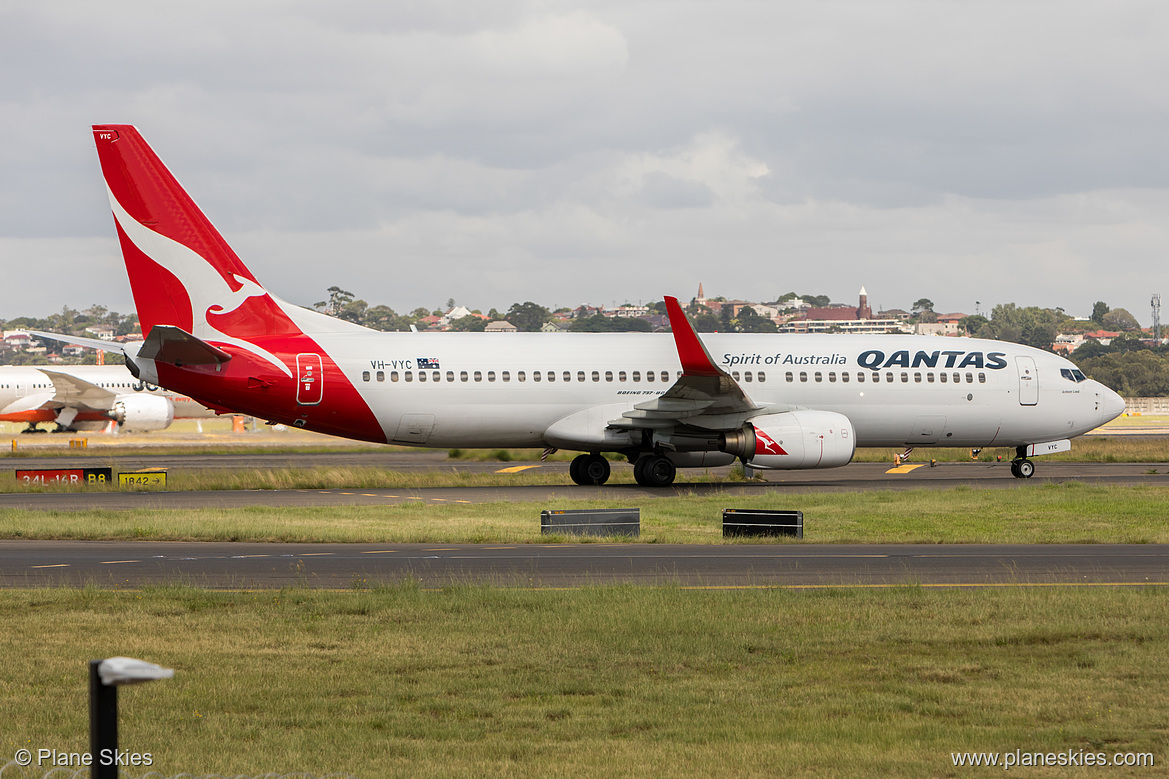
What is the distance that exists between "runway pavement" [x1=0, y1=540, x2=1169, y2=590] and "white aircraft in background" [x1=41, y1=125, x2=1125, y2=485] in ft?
31.2

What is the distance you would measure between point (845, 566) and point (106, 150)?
21.4 metres

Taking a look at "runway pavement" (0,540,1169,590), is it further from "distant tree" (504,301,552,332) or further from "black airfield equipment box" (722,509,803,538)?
"distant tree" (504,301,552,332)

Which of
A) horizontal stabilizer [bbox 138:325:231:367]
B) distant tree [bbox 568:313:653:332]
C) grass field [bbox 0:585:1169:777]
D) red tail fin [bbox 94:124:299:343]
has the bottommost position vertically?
grass field [bbox 0:585:1169:777]

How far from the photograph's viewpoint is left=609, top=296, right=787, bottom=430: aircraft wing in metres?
30.0

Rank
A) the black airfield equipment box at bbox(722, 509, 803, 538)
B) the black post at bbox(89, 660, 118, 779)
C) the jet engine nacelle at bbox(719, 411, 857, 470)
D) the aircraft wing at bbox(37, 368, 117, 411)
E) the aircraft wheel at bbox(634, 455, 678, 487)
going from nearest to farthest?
the black post at bbox(89, 660, 118, 779) → the black airfield equipment box at bbox(722, 509, 803, 538) → the jet engine nacelle at bbox(719, 411, 857, 470) → the aircraft wheel at bbox(634, 455, 678, 487) → the aircraft wing at bbox(37, 368, 117, 411)

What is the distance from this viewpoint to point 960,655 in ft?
36.9

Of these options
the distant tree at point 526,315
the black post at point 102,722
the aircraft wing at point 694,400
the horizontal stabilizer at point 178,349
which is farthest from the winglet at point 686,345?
the distant tree at point 526,315

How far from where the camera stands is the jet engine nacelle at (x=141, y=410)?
63500 mm

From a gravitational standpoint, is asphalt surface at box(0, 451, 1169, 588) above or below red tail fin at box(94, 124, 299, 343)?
below

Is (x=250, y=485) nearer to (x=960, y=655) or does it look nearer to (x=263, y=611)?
(x=263, y=611)

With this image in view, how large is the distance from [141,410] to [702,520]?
1844 inches

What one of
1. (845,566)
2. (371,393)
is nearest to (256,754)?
(845,566)

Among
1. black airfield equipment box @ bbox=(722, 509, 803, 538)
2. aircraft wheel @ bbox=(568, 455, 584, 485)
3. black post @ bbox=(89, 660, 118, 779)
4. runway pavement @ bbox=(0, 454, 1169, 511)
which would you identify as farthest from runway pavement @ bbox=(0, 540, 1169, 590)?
aircraft wheel @ bbox=(568, 455, 584, 485)

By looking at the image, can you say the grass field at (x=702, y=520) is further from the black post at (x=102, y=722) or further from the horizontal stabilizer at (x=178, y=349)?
the black post at (x=102, y=722)
